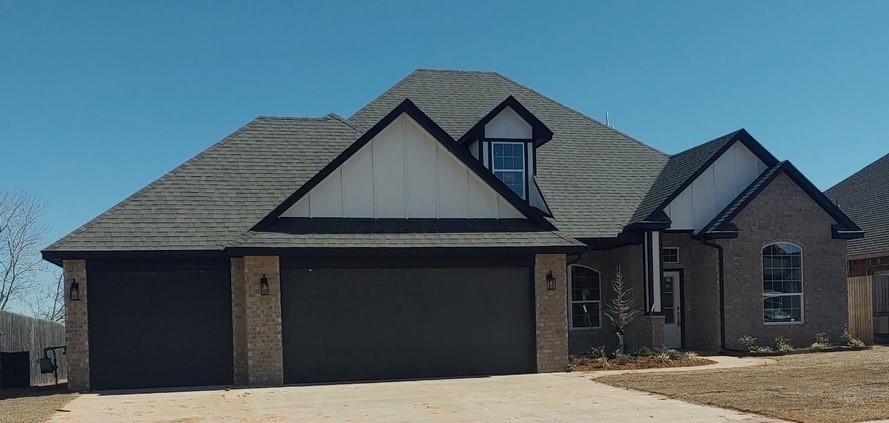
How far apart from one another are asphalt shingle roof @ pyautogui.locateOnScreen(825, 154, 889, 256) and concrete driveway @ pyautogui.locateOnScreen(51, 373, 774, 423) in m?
16.7

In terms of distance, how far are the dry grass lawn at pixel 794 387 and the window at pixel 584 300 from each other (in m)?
4.96

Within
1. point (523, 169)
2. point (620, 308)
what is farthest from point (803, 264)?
point (523, 169)

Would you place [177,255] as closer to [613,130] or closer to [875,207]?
[613,130]

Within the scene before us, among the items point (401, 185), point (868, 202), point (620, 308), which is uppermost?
point (401, 185)

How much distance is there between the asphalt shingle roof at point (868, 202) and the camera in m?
28.8

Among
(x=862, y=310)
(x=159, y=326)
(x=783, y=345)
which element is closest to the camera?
(x=159, y=326)

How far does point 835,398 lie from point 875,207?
68.6 ft

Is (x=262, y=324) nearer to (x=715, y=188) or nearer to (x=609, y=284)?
(x=609, y=284)

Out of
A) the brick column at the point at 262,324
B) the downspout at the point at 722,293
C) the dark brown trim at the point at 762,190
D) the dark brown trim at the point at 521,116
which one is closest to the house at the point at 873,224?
the dark brown trim at the point at 762,190

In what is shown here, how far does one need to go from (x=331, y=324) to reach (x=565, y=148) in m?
9.75

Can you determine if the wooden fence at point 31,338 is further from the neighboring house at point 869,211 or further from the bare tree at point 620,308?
the neighboring house at point 869,211

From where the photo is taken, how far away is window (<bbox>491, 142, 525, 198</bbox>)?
2144 cm

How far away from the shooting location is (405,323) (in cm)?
1777

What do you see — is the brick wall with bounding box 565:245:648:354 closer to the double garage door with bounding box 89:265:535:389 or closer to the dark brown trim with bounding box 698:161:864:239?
the dark brown trim with bounding box 698:161:864:239
